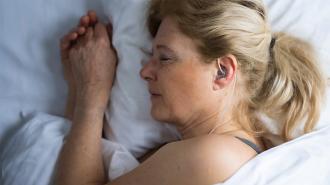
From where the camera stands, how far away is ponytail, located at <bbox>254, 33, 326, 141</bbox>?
1.11 m

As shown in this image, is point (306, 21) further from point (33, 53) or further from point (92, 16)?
point (33, 53)

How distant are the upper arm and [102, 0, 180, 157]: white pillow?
0.23 meters

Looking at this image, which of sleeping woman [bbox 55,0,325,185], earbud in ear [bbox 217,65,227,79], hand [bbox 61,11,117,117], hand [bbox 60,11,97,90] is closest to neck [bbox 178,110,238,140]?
sleeping woman [bbox 55,0,325,185]

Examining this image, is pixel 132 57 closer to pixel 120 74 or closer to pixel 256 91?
pixel 120 74

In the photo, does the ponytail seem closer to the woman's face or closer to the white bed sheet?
the woman's face

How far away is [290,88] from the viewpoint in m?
1.11

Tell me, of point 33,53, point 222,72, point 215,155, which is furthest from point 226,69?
point 33,53

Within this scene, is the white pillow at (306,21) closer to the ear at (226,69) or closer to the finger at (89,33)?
the ear at (226,69)

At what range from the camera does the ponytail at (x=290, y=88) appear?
3.63ft

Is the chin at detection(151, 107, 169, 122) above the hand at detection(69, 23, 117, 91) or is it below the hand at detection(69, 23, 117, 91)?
below

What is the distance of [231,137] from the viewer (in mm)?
983

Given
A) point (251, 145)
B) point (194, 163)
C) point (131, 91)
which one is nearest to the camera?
point (194, 163)

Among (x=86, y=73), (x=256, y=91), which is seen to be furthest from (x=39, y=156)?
(x=256, y=91)

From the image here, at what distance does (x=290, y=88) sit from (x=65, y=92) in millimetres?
637
